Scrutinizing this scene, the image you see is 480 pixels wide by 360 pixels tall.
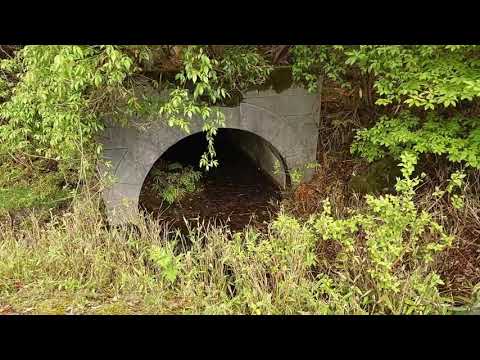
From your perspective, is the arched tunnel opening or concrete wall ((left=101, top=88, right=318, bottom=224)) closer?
concrete wall ((left=101, top=88, right=318, bottom=224))

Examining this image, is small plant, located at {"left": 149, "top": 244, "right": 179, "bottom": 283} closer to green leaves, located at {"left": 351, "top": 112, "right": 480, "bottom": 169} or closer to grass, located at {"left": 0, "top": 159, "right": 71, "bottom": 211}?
green leaves, located at {"left": 351, "top": 112, "right": 480, "bottom": 169}

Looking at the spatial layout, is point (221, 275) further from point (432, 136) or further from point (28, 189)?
point (28, 189)

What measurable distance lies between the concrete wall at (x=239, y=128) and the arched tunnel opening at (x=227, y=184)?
0.33 m

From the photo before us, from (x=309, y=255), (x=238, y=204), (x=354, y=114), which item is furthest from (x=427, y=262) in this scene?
(x=238, y=204)

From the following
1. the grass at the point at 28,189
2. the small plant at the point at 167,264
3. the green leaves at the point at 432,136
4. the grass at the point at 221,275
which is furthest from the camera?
the grass at the point at 28,189

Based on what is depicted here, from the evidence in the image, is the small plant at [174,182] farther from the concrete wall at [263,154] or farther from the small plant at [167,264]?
the small plant at [167,264]

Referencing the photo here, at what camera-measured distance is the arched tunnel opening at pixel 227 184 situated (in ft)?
25.1

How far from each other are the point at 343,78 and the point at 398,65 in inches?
70.8

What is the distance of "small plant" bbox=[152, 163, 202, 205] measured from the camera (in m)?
7.98

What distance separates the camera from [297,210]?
6805 millimetres

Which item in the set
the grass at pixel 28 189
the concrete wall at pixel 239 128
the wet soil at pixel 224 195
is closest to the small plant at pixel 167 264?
the concrete wall at pixel 239 128

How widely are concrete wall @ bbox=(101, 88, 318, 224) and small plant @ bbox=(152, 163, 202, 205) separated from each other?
1.30 metres

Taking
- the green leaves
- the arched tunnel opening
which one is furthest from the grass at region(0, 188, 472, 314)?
the arched tunnel opening

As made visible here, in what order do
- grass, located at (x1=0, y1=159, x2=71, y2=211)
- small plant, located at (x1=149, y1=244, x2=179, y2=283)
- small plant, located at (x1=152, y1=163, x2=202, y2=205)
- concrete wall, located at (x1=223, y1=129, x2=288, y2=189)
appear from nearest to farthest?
1. small plant, located at (x1=149, y1=244, x2=179, y2=283)
2. grass, located at (x1=0, y1=159, x2=71, y2=211)
3. concrete wall, located at (x1=223, y1=129, x2=288, y2=189)
4. small plant, located at (x1=152, y1=163, x2=202, y2=205)
